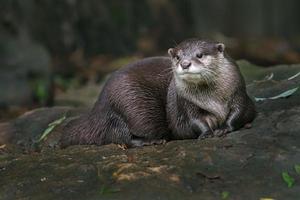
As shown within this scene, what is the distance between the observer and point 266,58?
1016 cm

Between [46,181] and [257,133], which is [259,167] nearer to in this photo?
[257,133]

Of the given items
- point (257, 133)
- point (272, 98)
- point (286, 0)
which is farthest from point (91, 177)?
point (286, 0)

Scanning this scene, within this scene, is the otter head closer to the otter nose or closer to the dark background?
the otter nose

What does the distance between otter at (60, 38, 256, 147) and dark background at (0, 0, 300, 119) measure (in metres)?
3.25

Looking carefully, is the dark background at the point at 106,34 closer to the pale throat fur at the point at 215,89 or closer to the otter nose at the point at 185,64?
the pale throat fur at the point at 215,89

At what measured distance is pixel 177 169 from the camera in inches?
148

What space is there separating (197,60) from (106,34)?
6229mm

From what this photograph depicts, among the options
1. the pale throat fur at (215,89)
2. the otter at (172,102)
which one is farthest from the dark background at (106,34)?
the pale throat fur at (215,89)

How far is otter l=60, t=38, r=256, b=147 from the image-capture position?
4363mm

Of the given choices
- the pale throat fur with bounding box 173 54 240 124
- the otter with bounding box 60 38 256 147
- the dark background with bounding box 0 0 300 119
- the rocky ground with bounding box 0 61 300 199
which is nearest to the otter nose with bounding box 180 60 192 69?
the otter with bounding box 60 38 256 147

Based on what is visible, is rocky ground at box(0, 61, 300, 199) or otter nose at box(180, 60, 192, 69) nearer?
rocky ground at box(0, 61, 300, 199)

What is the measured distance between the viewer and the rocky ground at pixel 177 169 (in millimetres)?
3572

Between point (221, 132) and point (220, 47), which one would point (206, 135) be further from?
point (220, 47)

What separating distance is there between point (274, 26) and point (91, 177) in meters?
Result: 8.45
